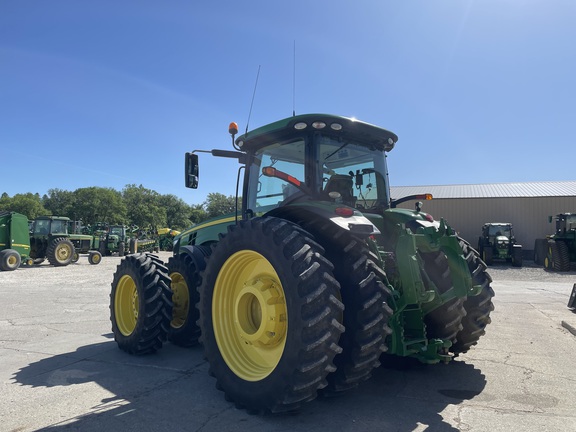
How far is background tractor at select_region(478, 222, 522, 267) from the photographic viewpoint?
2116 centimetres

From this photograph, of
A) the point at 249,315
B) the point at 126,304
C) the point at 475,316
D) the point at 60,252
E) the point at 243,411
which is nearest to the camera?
the point at 243,411

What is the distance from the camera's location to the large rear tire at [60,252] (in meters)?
20.7

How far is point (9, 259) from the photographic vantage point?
706 inches

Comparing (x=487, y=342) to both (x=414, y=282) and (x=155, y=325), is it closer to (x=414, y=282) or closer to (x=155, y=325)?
(x=414, y=282)

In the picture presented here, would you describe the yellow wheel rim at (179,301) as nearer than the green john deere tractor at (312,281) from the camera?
No

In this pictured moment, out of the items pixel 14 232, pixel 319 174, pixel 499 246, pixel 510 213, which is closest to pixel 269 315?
pixel 319 174

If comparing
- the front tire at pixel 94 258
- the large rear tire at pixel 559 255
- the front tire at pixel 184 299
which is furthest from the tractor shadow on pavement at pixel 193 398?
the front tire at pixel 94 258

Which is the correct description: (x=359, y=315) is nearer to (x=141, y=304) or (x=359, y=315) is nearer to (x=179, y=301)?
(x=141, y=304)

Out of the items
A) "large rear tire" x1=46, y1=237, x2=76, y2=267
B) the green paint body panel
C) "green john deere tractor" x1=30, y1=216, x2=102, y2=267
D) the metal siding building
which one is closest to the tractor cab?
the green paint body panel

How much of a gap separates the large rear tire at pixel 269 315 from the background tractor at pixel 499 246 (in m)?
20.7

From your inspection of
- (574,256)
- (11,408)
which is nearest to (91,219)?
(574,256)

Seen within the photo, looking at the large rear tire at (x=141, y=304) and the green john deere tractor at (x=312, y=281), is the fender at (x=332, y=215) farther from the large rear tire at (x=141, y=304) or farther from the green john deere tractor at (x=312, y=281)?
the large rear tire at (x=141, y=304)

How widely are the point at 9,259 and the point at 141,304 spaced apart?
54.7 ft

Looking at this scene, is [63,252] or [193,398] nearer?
[193,398]
